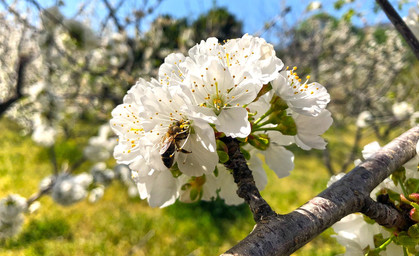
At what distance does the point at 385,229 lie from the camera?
1.98ft

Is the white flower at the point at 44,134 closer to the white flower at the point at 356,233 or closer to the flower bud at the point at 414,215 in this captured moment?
the white flower at the point at 356,233

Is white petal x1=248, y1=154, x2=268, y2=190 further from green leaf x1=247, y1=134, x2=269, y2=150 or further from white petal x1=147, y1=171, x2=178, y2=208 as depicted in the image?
white petal x1=147, y1=171, x2=178, y2=208

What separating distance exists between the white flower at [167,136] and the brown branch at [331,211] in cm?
15

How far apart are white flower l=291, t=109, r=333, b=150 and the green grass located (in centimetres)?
191

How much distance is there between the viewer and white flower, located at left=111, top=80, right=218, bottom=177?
501 millimetres

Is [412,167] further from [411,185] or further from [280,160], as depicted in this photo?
[280,160]

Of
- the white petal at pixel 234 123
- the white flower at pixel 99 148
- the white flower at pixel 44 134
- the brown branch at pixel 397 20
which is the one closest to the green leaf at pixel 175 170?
the white petal at pixel 234 123

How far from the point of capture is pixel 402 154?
58 cm

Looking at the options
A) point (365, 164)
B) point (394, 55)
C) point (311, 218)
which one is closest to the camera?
point (311, 218)

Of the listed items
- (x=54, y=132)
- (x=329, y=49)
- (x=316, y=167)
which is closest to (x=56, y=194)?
(x=54, y=132)

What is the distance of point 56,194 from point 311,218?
2.54m

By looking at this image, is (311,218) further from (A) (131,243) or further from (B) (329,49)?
(B) (329,49)

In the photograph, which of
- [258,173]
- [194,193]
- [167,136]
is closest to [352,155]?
[258,173]

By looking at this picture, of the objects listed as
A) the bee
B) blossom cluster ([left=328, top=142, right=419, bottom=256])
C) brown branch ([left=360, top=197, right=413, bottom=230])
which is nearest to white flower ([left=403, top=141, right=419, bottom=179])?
blossom cluster ([left=328, top=142, right=419, bottom=256])
